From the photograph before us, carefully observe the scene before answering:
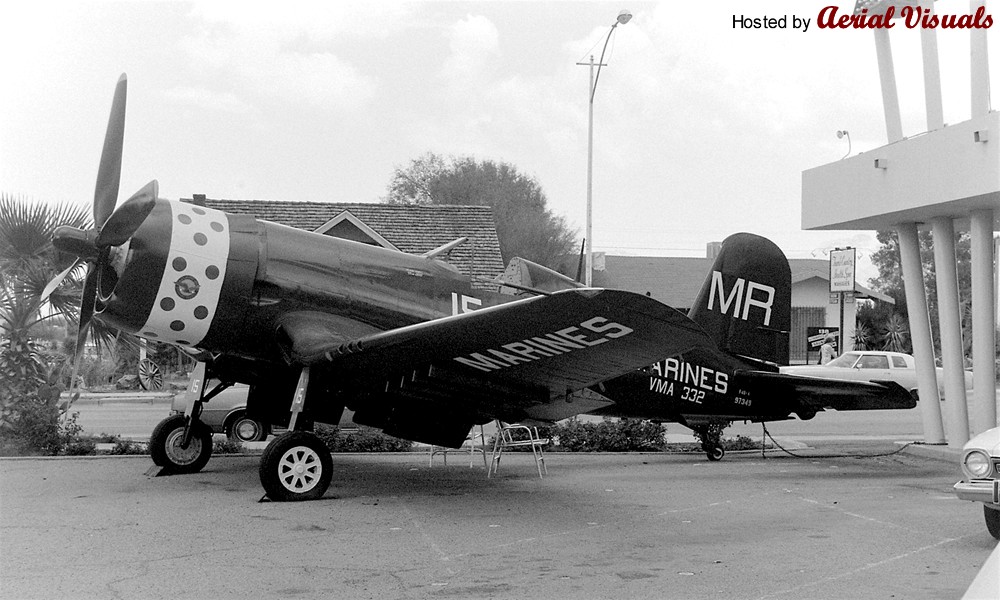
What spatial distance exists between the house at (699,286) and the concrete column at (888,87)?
2579cm

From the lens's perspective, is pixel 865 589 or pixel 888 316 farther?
pixel 888 316

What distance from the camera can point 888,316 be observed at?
46.6 m

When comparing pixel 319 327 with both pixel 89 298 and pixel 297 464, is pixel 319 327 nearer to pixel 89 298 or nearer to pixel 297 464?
pixel 297 464

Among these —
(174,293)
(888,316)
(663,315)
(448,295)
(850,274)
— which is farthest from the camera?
(888,316)

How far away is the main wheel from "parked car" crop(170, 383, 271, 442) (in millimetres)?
3980

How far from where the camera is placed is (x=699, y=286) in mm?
47594

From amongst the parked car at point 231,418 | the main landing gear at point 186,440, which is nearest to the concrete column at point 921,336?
the parked car at point 231,418

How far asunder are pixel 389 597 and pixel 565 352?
3.02 m

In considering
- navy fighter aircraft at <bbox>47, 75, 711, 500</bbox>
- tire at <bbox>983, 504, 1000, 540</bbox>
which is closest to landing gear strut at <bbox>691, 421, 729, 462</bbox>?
navy fighter aircraft at <bbox>47, 75, 711, 500</bbox>

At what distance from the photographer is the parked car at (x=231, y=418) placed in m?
12.6

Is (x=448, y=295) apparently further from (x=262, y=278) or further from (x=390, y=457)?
(x=390, y=457)

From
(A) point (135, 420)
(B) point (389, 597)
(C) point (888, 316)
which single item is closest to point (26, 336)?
(A) point (135, 420)

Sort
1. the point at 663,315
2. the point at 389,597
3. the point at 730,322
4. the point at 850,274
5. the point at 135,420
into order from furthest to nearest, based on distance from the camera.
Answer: the point at 850,274 → the point at 135,420 → the point at 730,322 → the point at 663,315 → the point at 389,597

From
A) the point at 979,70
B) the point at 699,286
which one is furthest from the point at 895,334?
the point at 979,70
